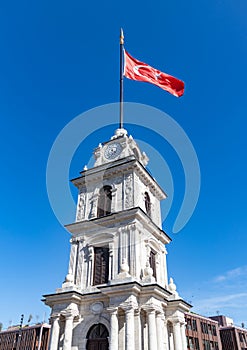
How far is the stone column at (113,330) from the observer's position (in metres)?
19.2

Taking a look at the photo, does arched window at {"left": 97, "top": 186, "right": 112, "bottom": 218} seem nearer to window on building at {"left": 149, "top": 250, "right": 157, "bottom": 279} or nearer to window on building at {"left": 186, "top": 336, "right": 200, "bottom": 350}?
window on building at {"left": 149, "top": 250, "right": 157, "bottom": 279}

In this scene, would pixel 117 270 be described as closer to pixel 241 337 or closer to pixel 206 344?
pixel 206 344

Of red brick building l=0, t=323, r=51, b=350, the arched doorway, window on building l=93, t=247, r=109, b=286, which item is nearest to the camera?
the arched doorway

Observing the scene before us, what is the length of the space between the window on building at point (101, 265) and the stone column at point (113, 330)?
11.6 feet

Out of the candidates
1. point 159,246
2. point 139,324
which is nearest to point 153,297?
point 139,324

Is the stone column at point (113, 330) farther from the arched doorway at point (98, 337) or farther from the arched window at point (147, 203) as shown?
the arched window at point (147, 203)

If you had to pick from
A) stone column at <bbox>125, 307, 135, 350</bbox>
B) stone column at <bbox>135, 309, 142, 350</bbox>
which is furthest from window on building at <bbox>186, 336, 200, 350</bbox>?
stone column at <bbox>125, 307, 135, 350</bbox>

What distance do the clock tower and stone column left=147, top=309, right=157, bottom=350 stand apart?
0.06 meters

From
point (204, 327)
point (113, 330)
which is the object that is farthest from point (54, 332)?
point (204, 327)

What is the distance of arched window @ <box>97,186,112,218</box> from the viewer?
27205 mm

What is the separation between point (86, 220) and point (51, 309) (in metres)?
7.38

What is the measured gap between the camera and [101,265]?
24328 mm

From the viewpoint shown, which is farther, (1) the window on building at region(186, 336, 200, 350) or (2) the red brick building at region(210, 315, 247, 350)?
(2) the red brick building at region(210, 315, 247, 350)

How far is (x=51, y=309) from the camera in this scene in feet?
73.8
